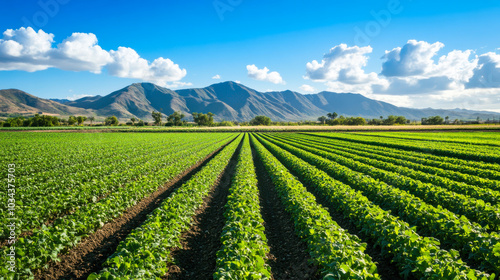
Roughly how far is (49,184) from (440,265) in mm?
17453

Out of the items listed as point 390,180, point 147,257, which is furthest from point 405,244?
point 390,180

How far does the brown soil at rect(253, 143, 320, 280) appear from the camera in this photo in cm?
727

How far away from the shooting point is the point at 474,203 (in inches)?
374

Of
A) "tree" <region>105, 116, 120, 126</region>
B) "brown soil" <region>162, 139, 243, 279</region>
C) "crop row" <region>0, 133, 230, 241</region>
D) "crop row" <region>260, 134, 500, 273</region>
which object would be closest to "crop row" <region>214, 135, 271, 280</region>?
"brown soil" <region>162, 139, 243, 279</region>

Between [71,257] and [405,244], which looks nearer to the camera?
[405,244]

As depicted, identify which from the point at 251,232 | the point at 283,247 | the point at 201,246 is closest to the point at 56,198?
the point at 201,246

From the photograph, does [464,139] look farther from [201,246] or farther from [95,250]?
[95,250]

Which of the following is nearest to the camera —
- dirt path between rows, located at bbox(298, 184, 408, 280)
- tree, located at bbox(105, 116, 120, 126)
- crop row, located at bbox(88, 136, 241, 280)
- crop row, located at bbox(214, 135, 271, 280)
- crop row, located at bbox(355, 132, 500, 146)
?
crop row, located at bbox(214, 135, 271, 280)

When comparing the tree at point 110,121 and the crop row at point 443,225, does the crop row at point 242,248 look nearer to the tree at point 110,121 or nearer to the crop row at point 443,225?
the crop row at point 443,225

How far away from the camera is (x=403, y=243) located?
648cm

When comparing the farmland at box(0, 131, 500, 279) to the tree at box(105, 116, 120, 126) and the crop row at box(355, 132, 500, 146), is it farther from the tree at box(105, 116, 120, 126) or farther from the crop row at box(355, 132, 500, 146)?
the tree at box(105, 116, 120, 126)

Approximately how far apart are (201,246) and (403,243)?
646 centimetres

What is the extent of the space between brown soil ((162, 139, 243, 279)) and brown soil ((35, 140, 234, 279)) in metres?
2.37

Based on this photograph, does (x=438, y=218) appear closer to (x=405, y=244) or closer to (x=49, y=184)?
(x=405, y=244)
